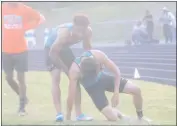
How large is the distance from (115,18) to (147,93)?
819mm

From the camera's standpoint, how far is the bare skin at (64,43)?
13.7ft

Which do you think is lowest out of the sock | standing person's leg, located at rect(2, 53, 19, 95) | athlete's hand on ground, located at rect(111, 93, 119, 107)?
the sock

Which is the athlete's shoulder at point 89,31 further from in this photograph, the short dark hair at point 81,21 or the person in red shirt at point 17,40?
the person in red shirt at point 17,40

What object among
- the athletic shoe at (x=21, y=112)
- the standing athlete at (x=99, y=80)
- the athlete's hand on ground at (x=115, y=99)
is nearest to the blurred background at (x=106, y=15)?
the standing athlete at (x=99, y=80)

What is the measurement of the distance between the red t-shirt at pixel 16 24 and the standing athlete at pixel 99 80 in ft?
1.88

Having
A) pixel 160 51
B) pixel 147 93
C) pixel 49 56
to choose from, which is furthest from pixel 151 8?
pixel 49 56

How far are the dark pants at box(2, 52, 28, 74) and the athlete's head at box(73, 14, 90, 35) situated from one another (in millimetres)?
547

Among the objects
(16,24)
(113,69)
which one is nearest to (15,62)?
(16,24)

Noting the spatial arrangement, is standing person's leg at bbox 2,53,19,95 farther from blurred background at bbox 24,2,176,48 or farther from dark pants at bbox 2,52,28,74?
blurred background at bbox 24,2,176,48

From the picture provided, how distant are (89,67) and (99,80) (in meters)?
0.17

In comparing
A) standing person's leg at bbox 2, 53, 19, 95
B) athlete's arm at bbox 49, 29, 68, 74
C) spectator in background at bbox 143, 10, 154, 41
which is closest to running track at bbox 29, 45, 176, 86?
spectator in background at bbox 143, 10, 154, 41

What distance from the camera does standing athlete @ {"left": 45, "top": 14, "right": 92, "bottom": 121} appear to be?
417cm

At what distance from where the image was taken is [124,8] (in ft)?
15.0

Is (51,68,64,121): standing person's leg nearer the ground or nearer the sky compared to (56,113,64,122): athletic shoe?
nearer the sky
